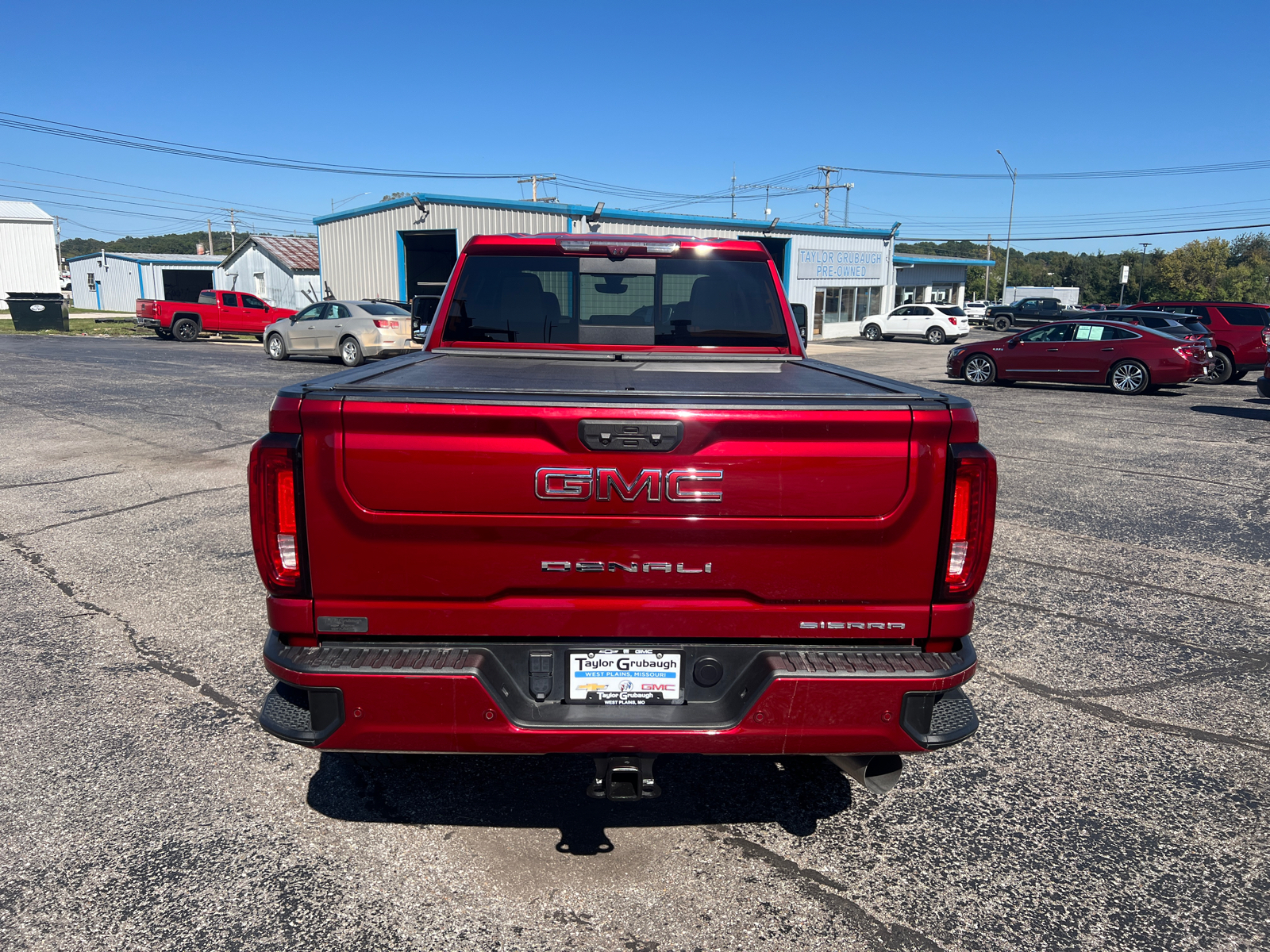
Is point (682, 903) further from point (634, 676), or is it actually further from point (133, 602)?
point (133, 602)

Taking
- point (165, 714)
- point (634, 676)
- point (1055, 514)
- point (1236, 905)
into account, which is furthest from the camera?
point (1055, 514)

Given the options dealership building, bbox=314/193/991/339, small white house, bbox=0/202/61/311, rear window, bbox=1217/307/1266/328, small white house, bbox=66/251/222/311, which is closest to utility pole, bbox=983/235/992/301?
dealership building, bbox=314/193/991/339

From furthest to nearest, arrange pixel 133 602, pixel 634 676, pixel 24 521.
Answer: pixel 24 521 → pixel 133 602 → pixel 634 676

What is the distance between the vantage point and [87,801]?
3234 mm

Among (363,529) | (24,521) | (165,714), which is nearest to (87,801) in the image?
(165,714)

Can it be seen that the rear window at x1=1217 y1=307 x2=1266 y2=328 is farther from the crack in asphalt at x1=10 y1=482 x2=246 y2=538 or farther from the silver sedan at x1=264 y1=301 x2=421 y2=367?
the crack in asphalt at x1=10 y1=482 x2=246 y2=538

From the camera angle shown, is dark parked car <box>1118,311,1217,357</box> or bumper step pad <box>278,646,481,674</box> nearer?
bumper step pad <box>278,646,481,674</box>

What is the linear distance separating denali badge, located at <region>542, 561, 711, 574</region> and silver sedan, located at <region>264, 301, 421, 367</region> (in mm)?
20679

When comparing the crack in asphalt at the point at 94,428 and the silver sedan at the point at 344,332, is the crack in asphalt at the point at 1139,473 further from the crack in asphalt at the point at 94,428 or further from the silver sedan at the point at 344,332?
the silver sedan at the point at 344,332

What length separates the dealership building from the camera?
30578 millimetres

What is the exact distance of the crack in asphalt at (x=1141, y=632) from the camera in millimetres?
4777

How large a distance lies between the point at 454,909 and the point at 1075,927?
1.94 meters

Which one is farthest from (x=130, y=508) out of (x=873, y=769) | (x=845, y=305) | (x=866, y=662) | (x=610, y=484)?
(x=845, y=305)

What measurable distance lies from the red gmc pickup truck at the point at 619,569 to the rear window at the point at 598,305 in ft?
6.39
